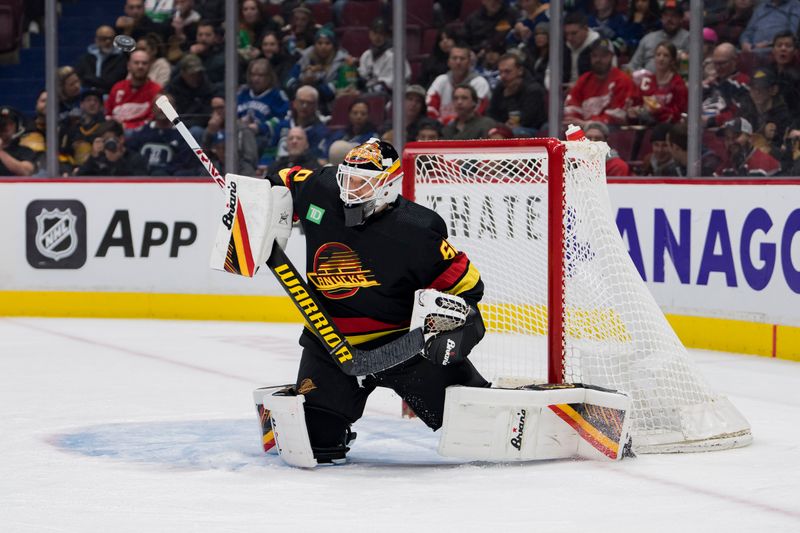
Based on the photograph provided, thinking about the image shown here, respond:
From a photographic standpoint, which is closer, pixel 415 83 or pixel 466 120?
pixel 466 120

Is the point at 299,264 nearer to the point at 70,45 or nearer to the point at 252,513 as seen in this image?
the point at 70,45

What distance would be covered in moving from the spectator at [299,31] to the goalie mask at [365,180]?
4548 millimetres

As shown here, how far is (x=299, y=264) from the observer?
8.04 meters

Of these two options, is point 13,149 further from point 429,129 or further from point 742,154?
point 742,154

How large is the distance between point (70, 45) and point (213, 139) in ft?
3.48

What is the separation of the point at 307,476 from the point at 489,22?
4698mm

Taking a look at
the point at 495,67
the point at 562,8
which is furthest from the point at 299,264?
the point at 562,8

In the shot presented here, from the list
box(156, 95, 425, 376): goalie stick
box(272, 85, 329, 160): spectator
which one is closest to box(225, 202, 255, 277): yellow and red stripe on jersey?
box(156, 95, 425, 376): goalie stick

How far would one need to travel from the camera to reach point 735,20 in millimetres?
6887

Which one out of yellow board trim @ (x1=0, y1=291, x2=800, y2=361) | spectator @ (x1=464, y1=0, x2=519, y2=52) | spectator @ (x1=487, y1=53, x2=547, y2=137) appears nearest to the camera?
spectator @ (x1=487, y1=53, x2=547, y2=137)

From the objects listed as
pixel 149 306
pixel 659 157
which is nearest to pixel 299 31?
pixel 149 306

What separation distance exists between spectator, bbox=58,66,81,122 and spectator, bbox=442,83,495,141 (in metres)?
2.24

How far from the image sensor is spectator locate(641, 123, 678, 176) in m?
7.11

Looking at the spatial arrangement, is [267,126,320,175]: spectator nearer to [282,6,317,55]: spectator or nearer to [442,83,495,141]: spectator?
[282,6,317,55]: spectator
